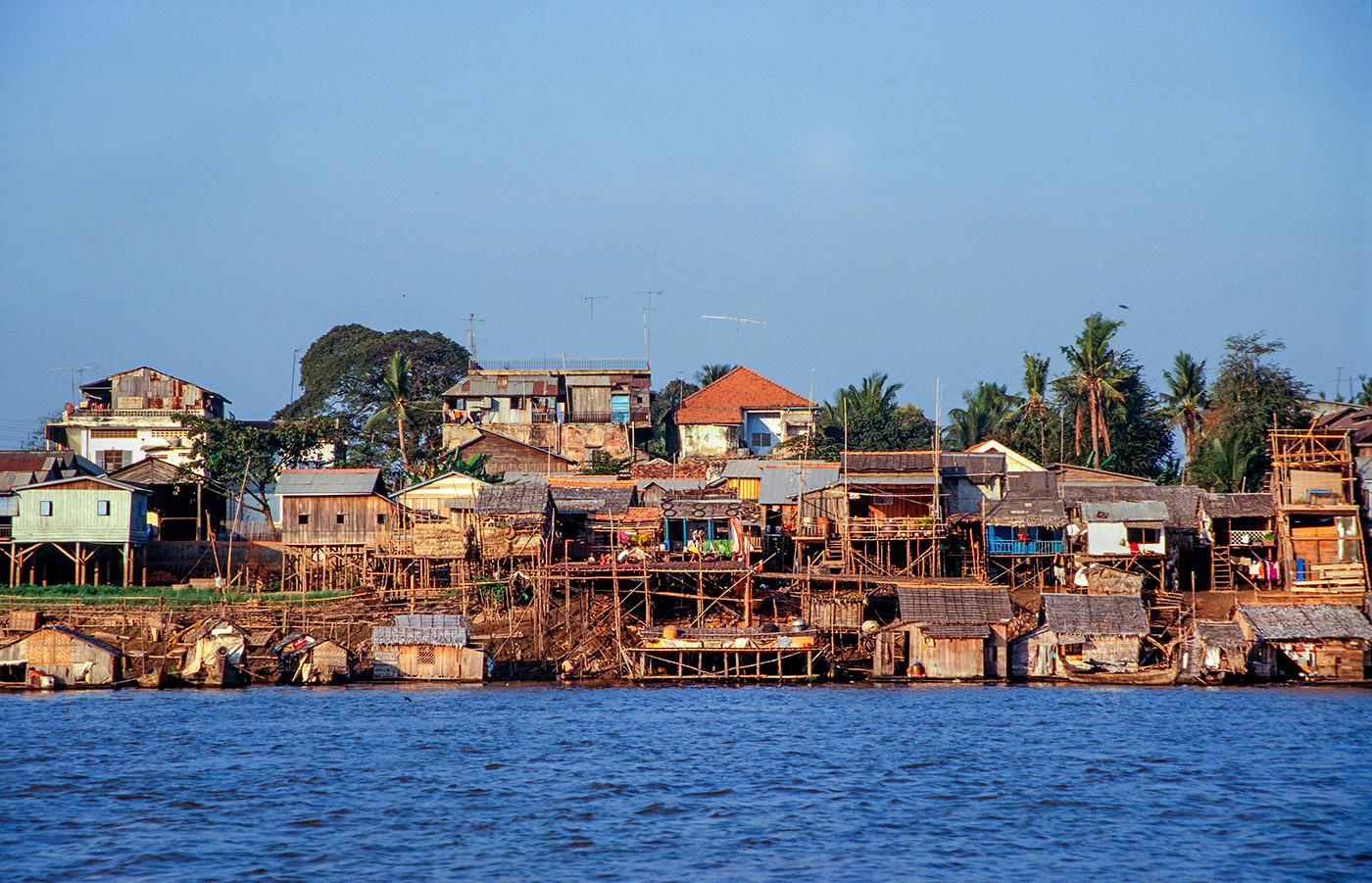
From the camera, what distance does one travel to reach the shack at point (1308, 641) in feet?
149

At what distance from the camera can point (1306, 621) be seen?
45.7 meters

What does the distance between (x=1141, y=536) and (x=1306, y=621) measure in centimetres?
876

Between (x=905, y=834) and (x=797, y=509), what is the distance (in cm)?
2902

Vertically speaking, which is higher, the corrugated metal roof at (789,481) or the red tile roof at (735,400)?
the red tile roof at (735,400)

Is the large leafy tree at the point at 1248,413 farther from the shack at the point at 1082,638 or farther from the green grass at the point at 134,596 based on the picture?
the green grass at the point at 134,596

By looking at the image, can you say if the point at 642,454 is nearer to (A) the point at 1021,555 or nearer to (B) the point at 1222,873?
(A) the point at 1021,555

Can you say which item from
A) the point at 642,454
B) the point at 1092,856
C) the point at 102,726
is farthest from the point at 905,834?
the point at 642,454

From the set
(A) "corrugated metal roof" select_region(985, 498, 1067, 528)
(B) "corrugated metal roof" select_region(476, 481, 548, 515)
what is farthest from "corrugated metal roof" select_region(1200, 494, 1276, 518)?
(B) "corrugated metal roof" select_region(476, 481, 548, 515)

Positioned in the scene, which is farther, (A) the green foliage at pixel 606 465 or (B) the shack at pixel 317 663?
(A) the green foliage at pixel 606 465

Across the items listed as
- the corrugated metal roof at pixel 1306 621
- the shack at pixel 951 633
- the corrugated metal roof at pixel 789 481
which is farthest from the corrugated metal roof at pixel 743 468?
the corrugated metal roof at pixel 1306 621

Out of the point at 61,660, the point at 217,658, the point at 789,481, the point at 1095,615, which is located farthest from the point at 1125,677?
the point at 61,660

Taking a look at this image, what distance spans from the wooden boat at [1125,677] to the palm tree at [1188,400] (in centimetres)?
2996

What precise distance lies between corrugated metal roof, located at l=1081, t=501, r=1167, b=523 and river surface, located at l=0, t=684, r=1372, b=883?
9531mm

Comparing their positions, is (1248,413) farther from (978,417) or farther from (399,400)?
(399,400)
